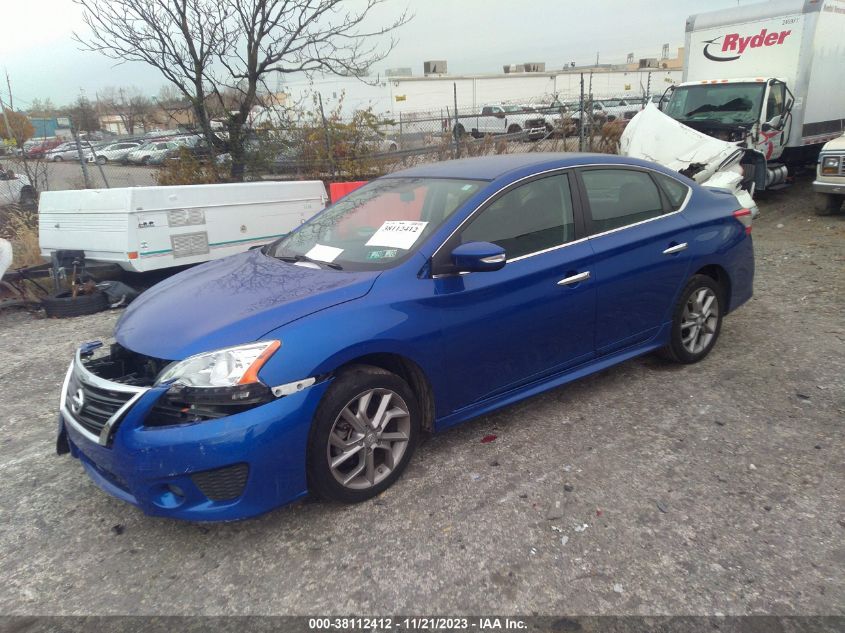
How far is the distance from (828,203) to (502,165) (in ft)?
28.9

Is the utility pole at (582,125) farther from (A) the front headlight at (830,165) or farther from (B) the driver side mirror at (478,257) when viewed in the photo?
(B) the driver side mirror at (478,257)

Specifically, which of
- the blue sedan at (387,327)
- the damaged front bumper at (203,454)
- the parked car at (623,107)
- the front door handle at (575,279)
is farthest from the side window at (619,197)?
the parked car at (623,107)

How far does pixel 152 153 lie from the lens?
1438cm

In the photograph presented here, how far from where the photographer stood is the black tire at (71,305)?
6652 millimetres

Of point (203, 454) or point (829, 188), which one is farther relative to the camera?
point (829, 188)

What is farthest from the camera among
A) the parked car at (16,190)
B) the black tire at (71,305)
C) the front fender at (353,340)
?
the parked car at (16,190)

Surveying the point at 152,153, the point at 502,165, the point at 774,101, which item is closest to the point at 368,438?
the point at 502,165

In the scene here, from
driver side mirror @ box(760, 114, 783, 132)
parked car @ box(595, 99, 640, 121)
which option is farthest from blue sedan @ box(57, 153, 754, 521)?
parked car @ box(595, 99, 640, 121)

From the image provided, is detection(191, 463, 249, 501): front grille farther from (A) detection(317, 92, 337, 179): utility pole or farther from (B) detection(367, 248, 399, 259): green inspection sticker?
(A) detection(317, 92, 337, 179): utility pole

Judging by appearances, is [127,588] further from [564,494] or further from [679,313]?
[679,313]

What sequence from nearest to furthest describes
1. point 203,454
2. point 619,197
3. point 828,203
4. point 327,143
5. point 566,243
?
1. point 203,454
2. point 566,243
3. point 619,197
4. point 828,203
5. point 327,143

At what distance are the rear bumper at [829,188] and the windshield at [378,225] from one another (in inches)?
340

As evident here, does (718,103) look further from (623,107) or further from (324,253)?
(623,107)

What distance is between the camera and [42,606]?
97.9 inches
